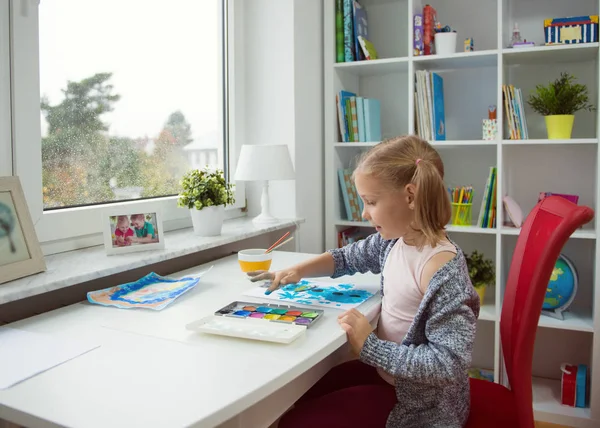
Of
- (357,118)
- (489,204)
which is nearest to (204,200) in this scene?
(357,118)

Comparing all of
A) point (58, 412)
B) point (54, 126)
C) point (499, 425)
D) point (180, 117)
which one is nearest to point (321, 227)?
point (180, 117)

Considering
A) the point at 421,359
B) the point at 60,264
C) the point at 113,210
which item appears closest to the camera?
the point at 421,359

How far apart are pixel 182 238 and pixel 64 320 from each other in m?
0.72

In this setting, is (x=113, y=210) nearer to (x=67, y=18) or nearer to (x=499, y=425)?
(x=67, y=18)

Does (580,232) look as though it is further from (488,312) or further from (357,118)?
(357,118)

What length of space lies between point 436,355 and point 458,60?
70.3 inches

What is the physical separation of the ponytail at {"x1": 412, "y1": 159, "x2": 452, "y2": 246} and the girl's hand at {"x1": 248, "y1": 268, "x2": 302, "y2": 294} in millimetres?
432

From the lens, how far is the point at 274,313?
1.25 meters

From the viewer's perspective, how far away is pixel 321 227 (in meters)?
2.74

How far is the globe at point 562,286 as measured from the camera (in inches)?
95.3

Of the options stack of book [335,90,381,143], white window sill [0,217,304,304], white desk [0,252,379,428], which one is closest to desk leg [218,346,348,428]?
white desk [0,252,379,428]

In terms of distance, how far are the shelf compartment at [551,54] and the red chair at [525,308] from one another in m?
1.22

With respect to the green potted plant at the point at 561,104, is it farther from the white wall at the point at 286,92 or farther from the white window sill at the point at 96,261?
the white window sill at the point at 96,261

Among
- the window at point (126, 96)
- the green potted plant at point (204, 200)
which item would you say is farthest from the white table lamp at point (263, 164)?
the window at point (126, 96)
